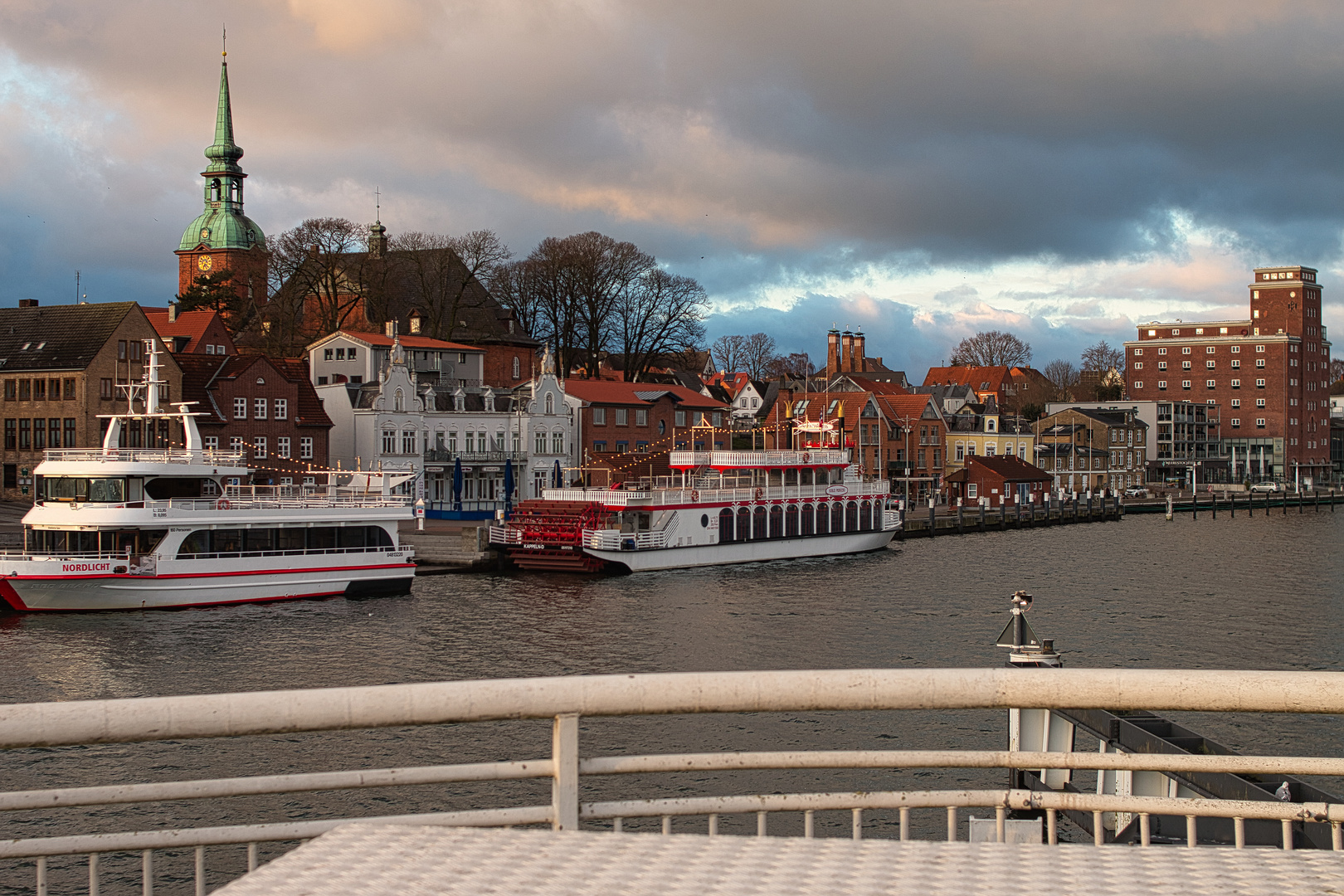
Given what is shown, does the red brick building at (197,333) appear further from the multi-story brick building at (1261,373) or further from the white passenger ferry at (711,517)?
the multi-story brick building at (1261,373)

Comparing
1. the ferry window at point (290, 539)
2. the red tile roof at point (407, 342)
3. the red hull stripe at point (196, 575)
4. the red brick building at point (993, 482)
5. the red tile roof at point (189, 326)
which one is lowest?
the red hull stripe at point (196, 575)

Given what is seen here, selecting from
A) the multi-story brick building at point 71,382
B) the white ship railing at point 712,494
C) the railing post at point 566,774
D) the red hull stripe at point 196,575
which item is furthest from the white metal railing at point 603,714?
the multi-story brick building at point 71,382

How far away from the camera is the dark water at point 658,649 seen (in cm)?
1747

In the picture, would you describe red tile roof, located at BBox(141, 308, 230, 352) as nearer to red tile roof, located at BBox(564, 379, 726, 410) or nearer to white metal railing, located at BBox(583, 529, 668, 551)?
red tile roof, located at BBox(564, 379, 726, 410)

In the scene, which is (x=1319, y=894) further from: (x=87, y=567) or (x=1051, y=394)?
(x=1051, y=394)

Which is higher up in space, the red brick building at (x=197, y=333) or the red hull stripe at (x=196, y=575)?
the red brick building at (x=197, y=333)

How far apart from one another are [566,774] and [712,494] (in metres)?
44.9

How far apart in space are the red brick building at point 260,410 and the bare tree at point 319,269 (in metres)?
16.8

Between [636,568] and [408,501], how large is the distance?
940cm

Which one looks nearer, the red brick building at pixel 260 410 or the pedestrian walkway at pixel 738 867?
the pedestrian walkway at pixel 738 867

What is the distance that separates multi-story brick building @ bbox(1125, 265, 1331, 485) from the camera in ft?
438

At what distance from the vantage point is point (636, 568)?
149ft

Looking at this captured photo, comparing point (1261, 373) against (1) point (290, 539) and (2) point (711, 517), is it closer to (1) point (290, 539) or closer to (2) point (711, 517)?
(2) point (711, 517)

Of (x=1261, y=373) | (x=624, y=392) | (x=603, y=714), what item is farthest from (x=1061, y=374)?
(x=603, y=714)
